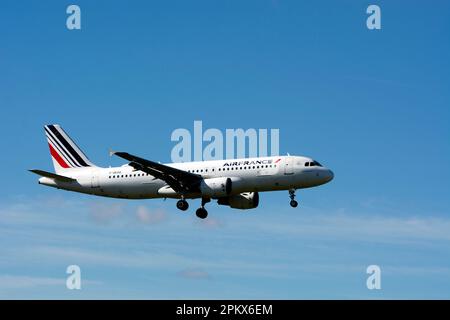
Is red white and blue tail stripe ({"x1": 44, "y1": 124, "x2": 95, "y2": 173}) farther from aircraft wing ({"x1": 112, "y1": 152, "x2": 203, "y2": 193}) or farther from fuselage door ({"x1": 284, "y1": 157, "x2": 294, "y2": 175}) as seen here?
fuselage door ({"x1": 284, "y1": 157, "x2": 294, "y2": 175})

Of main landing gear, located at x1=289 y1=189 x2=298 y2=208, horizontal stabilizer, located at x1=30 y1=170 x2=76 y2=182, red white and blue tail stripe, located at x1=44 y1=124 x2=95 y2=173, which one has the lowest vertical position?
main landing gear, located at x1=289 y1=189 x2=298 y2=208

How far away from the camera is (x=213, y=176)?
3381 inches

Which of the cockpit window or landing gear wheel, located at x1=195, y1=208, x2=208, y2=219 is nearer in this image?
the cockpit window

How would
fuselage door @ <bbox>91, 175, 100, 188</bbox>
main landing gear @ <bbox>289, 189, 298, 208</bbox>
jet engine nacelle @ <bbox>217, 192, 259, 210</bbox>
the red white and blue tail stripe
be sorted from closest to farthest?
main landing gear @ <bbox>289, 189, 298, 208</bbox>
jet engine nacelle @ <bbox>217, 192, 259, 210</bbox>
fuselage door @ <bbox>91, 175, 100, 188</bbox>
the red white and blue tail stripe

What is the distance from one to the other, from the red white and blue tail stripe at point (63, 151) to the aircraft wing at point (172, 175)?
34.4 ft

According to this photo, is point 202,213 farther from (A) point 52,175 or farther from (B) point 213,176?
(A) point 52,175

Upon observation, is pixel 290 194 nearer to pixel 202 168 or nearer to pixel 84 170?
pixel 202 168

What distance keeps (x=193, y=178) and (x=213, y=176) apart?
1774mm

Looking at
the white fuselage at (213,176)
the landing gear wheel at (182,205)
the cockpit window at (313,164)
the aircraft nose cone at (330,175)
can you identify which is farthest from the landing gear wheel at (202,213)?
the aircraft nose cone at (330,175)

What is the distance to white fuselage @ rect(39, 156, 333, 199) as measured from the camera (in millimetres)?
82562

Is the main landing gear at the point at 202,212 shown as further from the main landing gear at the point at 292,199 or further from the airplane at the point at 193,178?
the main landing gear at the point at 292,199

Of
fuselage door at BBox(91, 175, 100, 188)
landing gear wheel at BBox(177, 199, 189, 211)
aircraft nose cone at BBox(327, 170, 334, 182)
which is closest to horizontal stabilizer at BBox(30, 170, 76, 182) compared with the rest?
fuselage door at BBox(91, 175, 100, 188)
